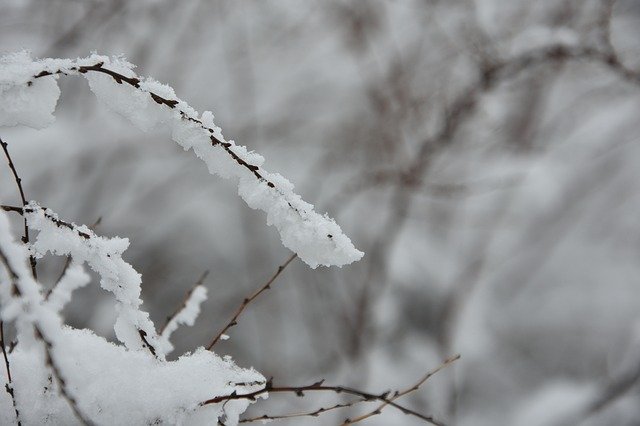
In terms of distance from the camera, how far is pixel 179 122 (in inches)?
26.6

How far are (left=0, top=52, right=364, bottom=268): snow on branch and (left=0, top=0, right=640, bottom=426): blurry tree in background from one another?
6.86ft

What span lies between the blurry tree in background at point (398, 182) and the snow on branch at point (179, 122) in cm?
209

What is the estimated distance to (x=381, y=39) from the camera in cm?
364

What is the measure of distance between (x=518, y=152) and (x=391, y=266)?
157 cm

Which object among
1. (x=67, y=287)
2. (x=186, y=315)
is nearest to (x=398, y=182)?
(x=186, y=315)

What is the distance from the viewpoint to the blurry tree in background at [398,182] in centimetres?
318

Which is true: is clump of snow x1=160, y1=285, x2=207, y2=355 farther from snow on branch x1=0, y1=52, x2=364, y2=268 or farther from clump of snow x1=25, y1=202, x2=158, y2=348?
snow on branch x1=0, y1=52, x2=364, y2=268

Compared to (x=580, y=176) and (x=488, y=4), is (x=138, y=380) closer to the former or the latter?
(x=488, y=4)

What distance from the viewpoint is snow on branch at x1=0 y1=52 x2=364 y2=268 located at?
2.16ft

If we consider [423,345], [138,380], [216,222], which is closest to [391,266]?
[423,345]

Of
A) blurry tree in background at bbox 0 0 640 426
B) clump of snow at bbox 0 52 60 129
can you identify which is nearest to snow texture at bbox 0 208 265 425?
clump of snow at bbox 0 52 60 129

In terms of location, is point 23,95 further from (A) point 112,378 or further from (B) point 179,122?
(A) point 112,378

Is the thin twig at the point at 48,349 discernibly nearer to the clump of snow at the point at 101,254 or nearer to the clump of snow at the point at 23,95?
the clump of snow at the point at 101,254

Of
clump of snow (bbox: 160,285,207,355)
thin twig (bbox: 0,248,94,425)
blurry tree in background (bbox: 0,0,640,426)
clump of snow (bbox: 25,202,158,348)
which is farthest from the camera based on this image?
blurry tree in background (bbox: 0,0,640,426)
